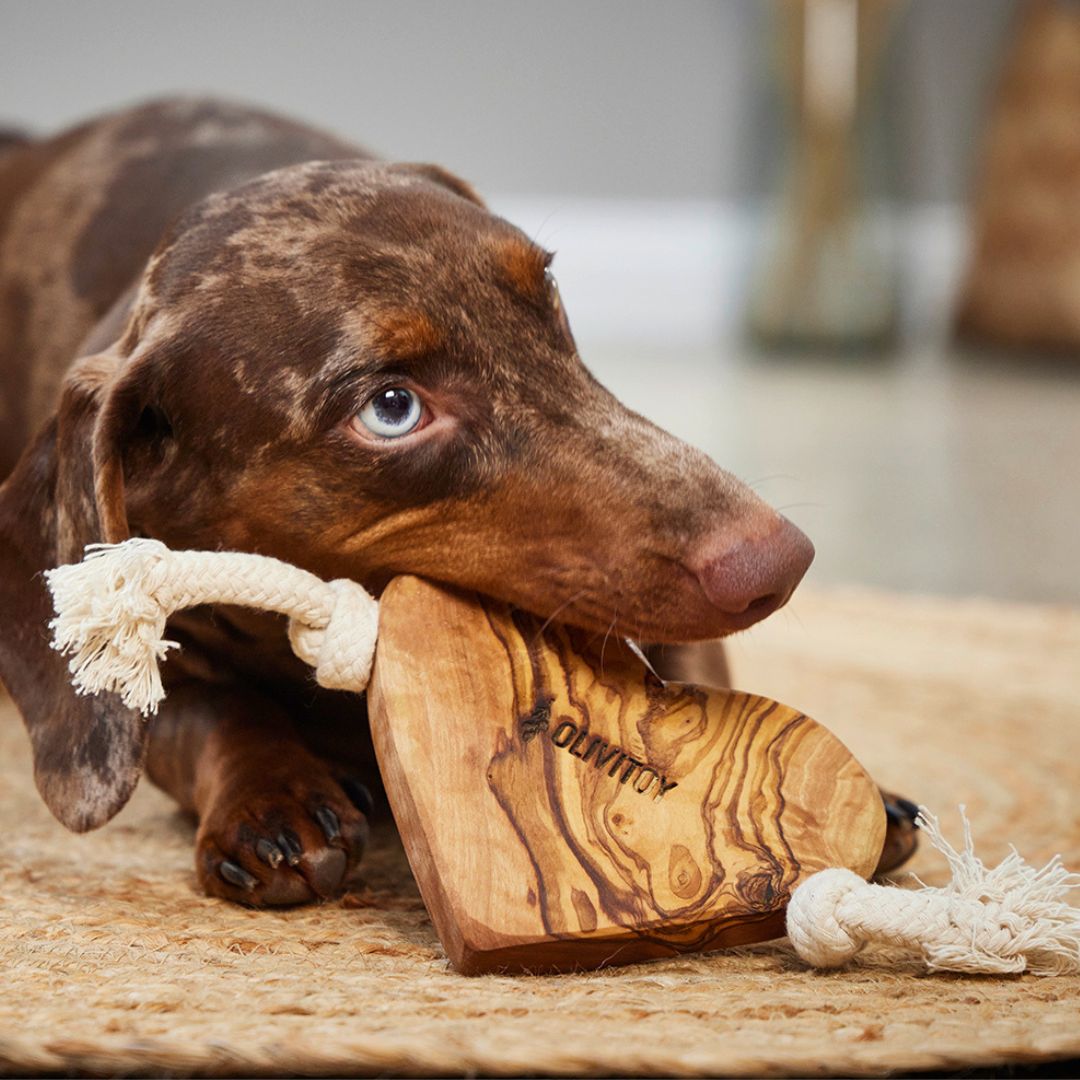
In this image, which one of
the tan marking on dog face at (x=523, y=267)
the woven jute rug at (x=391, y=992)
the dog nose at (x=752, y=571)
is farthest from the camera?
the tan marking on dog face at (x=523, y=267)

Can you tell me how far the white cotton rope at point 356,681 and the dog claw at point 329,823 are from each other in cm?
24

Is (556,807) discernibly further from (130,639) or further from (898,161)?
(898,161)

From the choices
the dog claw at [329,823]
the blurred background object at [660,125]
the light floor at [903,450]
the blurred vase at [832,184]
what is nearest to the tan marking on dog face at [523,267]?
the dog claw at [329,823]

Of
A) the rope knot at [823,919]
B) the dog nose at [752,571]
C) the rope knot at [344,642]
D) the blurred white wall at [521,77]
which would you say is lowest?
the rope knot at [823,919]

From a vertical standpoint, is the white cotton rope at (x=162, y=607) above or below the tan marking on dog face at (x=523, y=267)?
below

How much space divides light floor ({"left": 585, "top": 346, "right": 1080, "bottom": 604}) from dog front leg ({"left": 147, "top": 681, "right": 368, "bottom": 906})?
1780 mm

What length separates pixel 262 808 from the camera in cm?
209

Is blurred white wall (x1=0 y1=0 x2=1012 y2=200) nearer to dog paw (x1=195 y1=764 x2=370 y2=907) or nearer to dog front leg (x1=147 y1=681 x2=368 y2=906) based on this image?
dog front leg (x1=147 y1=681 x2=368 y2=906)

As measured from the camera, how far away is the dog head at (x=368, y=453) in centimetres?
193

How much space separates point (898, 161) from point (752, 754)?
874cm

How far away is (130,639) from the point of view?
183cm

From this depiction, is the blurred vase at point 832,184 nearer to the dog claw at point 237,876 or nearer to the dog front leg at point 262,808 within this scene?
the dog front leg at point 262,808

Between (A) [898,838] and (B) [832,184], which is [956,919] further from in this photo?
(B) [832,184]

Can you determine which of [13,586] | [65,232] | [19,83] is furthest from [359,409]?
[19,83]
